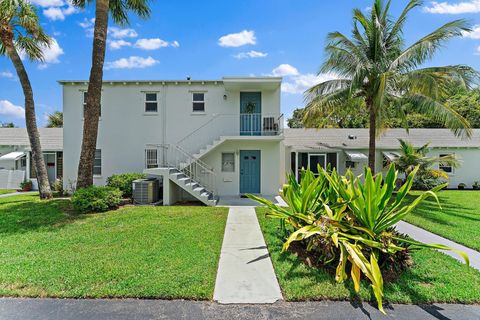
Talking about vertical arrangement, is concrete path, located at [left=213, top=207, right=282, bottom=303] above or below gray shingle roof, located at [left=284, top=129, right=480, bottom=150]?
below

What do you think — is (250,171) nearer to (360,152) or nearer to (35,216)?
(360,152)

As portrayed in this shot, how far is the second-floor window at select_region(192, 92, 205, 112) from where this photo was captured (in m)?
13.8

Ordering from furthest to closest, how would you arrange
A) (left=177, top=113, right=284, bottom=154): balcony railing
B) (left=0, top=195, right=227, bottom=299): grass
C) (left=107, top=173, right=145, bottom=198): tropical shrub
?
1. (left=177, top=113, right=284, bottom=154): balcony railing
2. (left=107, top=173, right=145, bottom=198): tropical shrub
3. (left=0, top=195, right=227, bottom=299): grass

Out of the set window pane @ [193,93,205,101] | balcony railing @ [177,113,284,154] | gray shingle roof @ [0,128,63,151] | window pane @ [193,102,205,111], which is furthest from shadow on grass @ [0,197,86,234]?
gray shingle roof @ [0,128,63,151]

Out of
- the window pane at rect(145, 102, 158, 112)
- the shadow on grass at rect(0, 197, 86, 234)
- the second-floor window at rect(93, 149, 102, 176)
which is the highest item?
the window pane at rect(145, 102, 158, 112)

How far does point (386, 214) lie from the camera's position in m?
4.60

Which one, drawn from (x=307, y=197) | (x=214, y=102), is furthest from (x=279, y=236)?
(x=214, y=102)

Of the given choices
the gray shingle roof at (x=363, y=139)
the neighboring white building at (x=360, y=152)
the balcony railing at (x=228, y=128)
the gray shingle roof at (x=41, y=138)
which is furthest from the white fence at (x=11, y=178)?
the gray shingle roof at (x=363, y=139)

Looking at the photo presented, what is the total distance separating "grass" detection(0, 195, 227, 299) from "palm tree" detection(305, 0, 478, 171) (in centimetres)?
855

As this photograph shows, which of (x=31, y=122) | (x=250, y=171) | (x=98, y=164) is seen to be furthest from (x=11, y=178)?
(x=250, y=171)

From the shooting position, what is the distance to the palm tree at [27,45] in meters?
11.1

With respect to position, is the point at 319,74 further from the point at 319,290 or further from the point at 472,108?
the point at 472,108

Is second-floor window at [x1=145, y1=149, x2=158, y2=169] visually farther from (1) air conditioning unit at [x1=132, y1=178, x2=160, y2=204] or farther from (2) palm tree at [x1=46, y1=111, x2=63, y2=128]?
(2) palm tree at [x1=46, y1=111, x2=63, y2=128]

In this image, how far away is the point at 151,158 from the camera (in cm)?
1397
